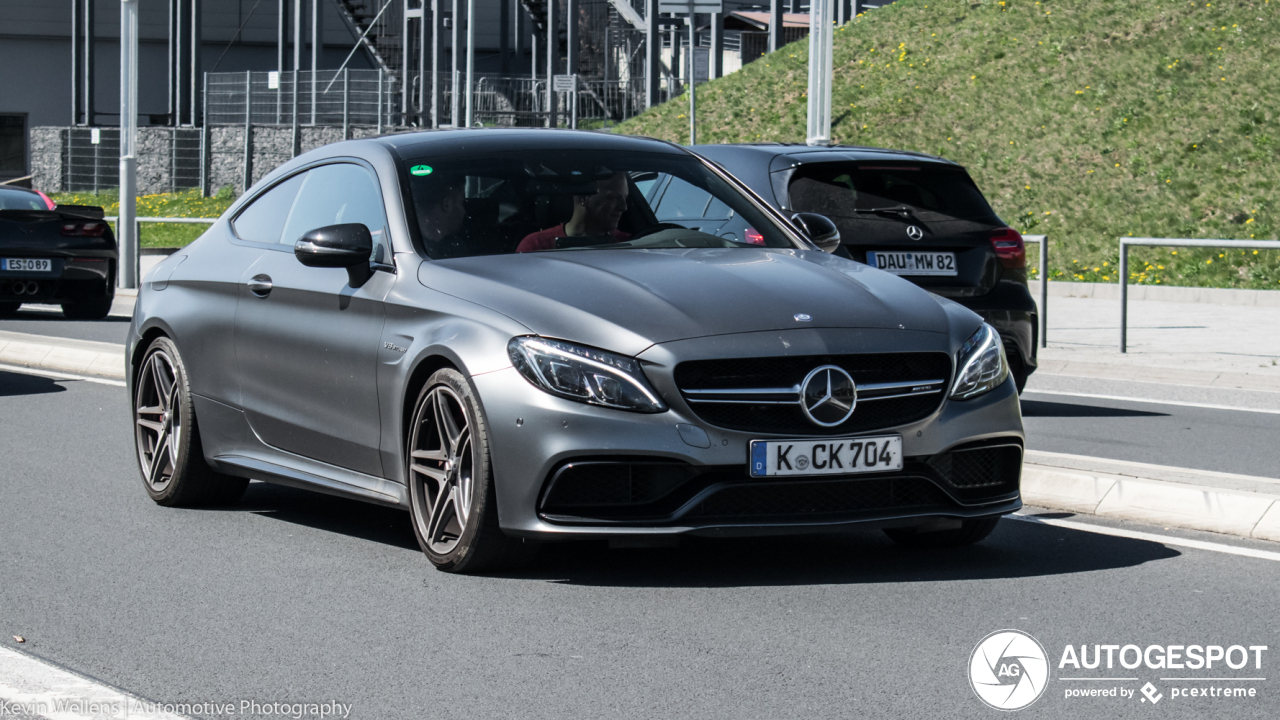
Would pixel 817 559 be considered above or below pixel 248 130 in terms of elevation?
below

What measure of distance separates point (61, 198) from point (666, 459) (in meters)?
45.9

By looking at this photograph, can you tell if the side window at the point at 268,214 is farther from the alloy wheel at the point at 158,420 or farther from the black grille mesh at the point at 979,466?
the black grille mesh at the point at 979,466

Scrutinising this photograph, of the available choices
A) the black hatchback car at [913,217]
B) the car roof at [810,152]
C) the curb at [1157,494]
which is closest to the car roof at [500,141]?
the curb at [1157,494]

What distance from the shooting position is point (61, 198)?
48.2 metres

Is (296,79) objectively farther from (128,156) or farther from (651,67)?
(128,156)

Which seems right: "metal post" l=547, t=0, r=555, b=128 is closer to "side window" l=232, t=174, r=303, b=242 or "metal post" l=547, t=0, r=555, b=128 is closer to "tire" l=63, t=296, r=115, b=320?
"tire" l=63, t=296, r=115, b=320

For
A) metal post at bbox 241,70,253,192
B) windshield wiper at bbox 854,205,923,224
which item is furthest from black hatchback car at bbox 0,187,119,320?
metal post at bbox 241,70,253,192

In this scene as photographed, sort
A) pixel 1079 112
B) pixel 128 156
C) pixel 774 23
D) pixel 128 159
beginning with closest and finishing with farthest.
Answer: pixel 128 159 → pixel 128 156 → pixel 1079 112 → pixel 774 23

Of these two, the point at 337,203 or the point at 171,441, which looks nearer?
the point at 337,203

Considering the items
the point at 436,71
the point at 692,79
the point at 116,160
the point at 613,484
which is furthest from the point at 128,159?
the point at 116,160

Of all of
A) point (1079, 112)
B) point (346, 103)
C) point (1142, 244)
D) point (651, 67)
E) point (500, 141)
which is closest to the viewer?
point (500, 141)

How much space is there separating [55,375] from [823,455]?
363 inches

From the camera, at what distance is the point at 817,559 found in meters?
6.12

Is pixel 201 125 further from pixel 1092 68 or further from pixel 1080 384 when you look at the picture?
pixel 1080 384
